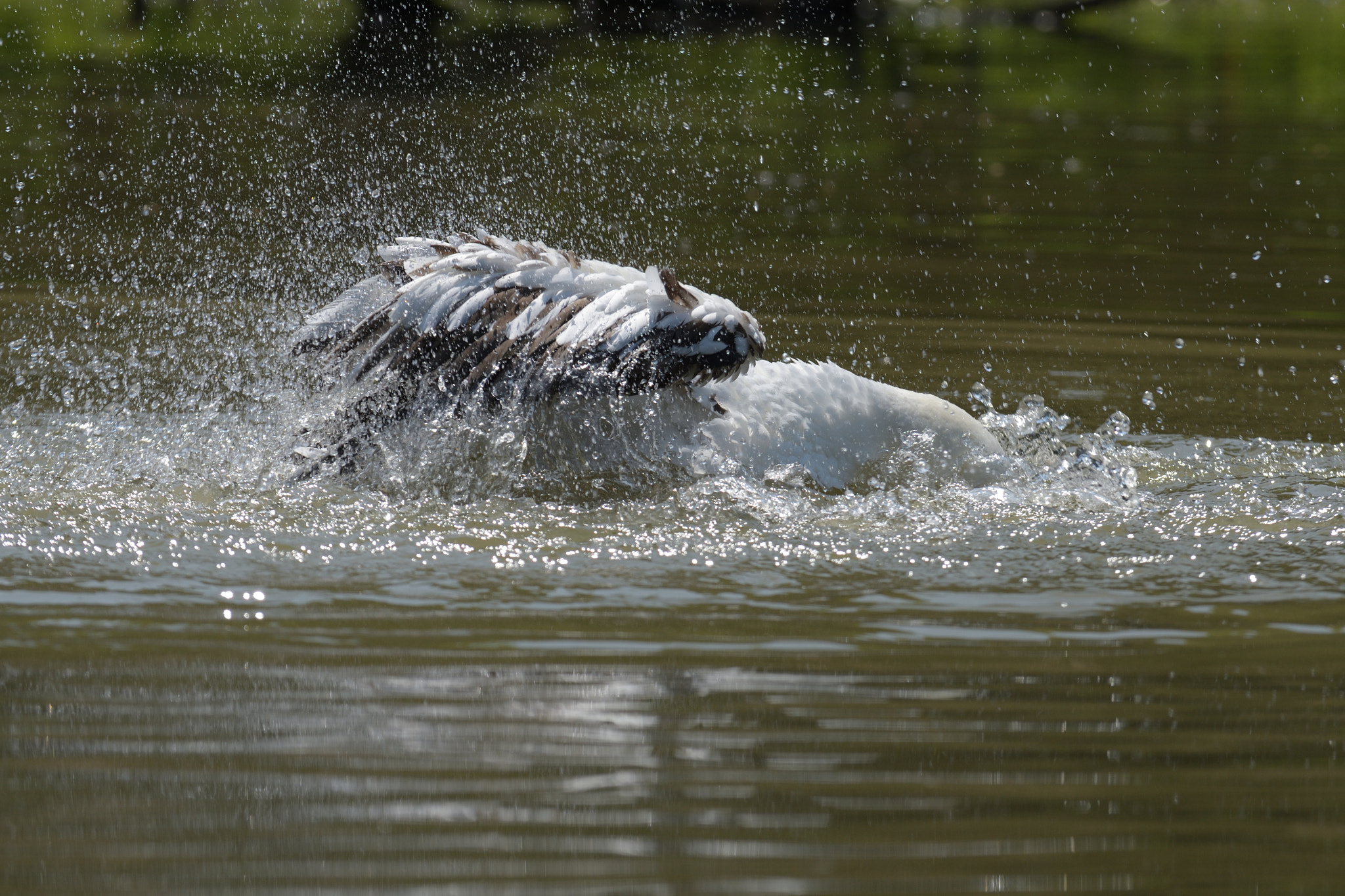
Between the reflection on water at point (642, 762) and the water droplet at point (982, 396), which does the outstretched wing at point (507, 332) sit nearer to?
the reflection on water at point (642, 762)

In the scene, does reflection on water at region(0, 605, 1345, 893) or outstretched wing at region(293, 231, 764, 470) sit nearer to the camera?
reflection on water at region(0, 605, 1345, 893)

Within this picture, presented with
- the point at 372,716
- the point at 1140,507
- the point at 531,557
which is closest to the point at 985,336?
the point at 1140,507

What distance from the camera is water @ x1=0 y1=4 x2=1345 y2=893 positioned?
3107mm

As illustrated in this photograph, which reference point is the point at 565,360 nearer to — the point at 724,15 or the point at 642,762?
the point at 642,762

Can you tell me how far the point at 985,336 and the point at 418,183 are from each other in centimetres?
579

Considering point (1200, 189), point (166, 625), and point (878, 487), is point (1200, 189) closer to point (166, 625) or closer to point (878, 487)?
point (878, 487)

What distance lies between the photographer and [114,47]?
20234 millimetres

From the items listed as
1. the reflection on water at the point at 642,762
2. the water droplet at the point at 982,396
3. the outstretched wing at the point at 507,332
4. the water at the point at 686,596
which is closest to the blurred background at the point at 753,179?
the water at the point at 686,596

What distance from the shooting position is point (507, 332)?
540cm

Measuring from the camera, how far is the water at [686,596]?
122 inches

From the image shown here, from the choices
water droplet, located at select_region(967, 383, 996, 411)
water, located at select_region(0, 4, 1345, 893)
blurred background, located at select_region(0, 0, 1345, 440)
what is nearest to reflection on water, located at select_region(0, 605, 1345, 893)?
water, located at select_region(0, 4, 1345, 893)

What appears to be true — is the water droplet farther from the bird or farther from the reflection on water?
the reflection on water

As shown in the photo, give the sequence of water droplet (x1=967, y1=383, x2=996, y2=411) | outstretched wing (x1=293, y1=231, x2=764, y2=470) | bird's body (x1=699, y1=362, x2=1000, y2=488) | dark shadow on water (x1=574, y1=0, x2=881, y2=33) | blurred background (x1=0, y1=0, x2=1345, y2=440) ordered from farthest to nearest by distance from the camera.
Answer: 1. dark shadow on water (x1=574, y1=0, x2=881, y2=33)
2. blurred background (x1=0, y1=0, x2=1345, y2=440)
3. water droplet (x1=967, y1=383, x2=996, y2=411)
4. bird's body (x1=699, y1=362, x2=1000, y2=488)
5. outstretched wing (x1=293, y1=231, x2=764, y2=470)

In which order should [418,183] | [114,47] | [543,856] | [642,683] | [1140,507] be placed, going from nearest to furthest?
1. [543,856]
2. [642,683]
3. [1140,507]
4. [418,183]
5. [114,47]
